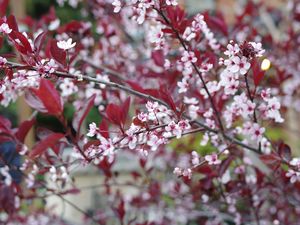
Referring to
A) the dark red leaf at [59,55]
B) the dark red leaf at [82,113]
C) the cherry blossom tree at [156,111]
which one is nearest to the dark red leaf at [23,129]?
the cherry blossom tree at [156,111]

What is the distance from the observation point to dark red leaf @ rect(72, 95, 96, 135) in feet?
4.56

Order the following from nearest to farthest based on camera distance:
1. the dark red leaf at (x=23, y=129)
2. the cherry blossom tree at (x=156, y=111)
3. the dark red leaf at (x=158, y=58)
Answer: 1. the cherry blossom tree at (x=156, y=111)
2. the dark red leaf at (x=23, y=129)
3. the dark red leaf at (x=158, y=58)

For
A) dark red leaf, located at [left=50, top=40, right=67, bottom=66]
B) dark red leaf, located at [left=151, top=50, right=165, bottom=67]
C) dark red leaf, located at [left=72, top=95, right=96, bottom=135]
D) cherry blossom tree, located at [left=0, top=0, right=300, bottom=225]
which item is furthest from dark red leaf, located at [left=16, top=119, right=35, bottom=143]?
dark red leaf, located at [left=151, top=50, right=165, bottom=67]

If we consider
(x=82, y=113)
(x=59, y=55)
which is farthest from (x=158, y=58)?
(x=59, y=55)

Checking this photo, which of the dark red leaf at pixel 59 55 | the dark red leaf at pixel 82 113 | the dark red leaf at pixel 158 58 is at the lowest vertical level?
the dark red leaf at pixel 82 113

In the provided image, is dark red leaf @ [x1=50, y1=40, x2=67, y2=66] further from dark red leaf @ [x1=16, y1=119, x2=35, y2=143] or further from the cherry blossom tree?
dark red leaf @ [x1=16, y1=119, x2=35, y2=143]

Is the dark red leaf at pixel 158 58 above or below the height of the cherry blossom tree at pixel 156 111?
above

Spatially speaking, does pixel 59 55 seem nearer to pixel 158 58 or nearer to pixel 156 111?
pixel 156 111

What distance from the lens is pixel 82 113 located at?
141 cm

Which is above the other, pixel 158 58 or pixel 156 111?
pixel 158 58

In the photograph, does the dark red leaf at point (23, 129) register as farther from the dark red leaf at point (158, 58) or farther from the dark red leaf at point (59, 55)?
the dark red leaf at point (158, 58)

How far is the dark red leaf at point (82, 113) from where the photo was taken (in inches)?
54.7

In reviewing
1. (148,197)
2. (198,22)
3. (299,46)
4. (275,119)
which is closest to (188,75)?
(198,22)

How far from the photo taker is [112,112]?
128cm
